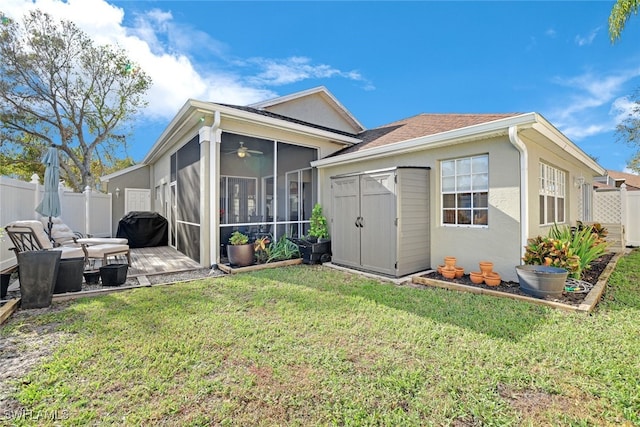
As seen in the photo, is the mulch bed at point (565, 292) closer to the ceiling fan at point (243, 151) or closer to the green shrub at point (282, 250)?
the green shrub at point (282, 250)

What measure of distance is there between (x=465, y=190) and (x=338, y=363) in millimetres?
4457

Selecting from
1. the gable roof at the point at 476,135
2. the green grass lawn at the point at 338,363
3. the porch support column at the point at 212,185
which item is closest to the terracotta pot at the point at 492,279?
the green grass lawn at the point at 338,363

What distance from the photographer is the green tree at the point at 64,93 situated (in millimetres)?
15656

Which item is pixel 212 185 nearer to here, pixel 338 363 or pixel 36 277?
pixel 36 277

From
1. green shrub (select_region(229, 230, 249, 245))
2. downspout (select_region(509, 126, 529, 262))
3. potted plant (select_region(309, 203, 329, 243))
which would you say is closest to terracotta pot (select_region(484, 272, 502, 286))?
downspout (select_region(509, 126, 529, 262))

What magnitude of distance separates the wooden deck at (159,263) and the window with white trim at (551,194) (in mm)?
7530

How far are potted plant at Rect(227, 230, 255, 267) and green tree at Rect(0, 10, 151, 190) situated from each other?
16.1 meters

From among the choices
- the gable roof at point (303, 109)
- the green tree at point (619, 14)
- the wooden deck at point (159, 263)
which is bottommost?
the wooden deck at point (159, 263)

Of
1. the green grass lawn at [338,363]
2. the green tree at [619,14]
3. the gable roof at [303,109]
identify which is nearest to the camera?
the green grass lawn at [338,363]

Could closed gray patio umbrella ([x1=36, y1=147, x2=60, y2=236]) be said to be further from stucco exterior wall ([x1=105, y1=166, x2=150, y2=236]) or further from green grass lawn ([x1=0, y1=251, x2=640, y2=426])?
stucco exterior wall ([x1=105, y1=166, x2=150, y2=236])

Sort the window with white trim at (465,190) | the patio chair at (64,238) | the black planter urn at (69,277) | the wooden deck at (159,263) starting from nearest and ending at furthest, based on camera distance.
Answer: the black planter urn at (69,277), the window with white trim at (465,190), the wooden deck at (159,263), the patio chair at (64,238)

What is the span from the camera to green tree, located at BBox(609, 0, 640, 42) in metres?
8.53

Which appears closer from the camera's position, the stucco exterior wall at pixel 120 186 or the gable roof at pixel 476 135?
the gable roof at pixel 476 135

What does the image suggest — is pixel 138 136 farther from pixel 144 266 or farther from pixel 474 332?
pixel 474 332
